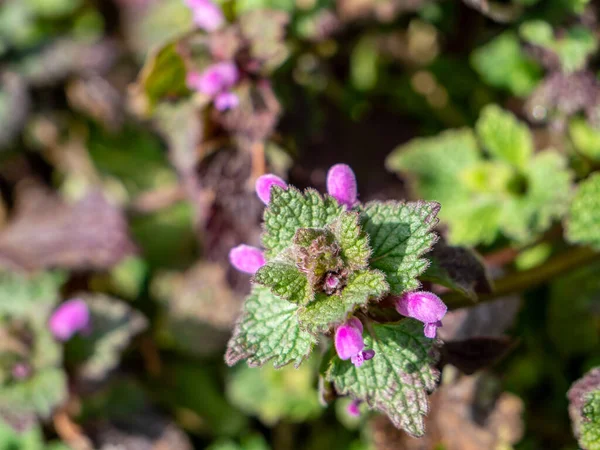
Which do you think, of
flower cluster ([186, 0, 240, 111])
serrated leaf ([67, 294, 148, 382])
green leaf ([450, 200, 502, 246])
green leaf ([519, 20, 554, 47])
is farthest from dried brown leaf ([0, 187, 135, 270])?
green leaf ([519, 20, 554, 47])

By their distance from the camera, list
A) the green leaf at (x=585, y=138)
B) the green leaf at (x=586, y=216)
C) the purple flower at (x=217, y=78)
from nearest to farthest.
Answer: the green leaf at (x=586, y=216) → the purple flower at (x=217, y=78) → the green leaf at (x=585, y=138)

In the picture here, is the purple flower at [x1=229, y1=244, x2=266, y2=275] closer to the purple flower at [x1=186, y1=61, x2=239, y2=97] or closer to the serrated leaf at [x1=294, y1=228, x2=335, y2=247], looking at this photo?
the serrated leaf at [x1=294, y1=228, x2=335, y2=247]

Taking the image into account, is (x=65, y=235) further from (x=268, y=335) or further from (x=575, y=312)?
(x=575, y=312)

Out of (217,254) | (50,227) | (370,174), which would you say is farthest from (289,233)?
(50,227)

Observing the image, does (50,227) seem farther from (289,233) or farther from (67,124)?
(289,233)

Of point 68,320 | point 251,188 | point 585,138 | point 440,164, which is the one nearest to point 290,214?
point 251,188

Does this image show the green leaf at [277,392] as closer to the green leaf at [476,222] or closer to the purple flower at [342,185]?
the green leaf at [476,222]

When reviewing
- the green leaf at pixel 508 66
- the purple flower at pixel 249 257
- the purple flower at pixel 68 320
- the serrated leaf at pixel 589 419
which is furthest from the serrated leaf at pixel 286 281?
the green leaf at pixel 508 66

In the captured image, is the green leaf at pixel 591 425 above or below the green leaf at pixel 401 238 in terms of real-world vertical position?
below
